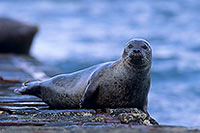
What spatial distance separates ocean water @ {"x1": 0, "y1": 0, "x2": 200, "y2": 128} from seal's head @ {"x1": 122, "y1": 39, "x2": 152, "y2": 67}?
4.21 meters

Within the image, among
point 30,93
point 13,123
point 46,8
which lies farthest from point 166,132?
point 46,8

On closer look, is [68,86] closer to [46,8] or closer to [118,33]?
[118,33]

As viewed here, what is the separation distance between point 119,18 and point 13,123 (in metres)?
24.2

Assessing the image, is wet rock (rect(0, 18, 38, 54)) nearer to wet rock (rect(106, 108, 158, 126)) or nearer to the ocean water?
the ocean water

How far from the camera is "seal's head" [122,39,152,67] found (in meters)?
4.32

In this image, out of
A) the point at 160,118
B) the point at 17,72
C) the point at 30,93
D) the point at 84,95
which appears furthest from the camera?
the point at 160,118

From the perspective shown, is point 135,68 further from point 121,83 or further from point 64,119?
point 64,119

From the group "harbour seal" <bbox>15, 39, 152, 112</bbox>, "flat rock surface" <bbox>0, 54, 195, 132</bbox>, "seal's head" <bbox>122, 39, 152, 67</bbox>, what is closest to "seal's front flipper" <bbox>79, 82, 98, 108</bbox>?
"harbour seal" <bbox>15, 39, 152, 112</bbox>

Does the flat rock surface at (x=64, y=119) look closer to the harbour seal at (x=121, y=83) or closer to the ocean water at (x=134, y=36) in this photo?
the harbour seal at (x=121, y=83)

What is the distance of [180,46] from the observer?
1828cm

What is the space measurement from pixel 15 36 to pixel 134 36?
28.2 feet

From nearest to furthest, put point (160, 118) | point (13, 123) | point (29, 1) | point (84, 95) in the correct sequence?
1. point (13, 123)
2. point (84, 95)
3. point (160, 118)
4. point (29, 1)

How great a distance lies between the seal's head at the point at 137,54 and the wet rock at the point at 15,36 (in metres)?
9.09

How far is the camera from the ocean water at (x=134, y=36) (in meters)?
11.1
